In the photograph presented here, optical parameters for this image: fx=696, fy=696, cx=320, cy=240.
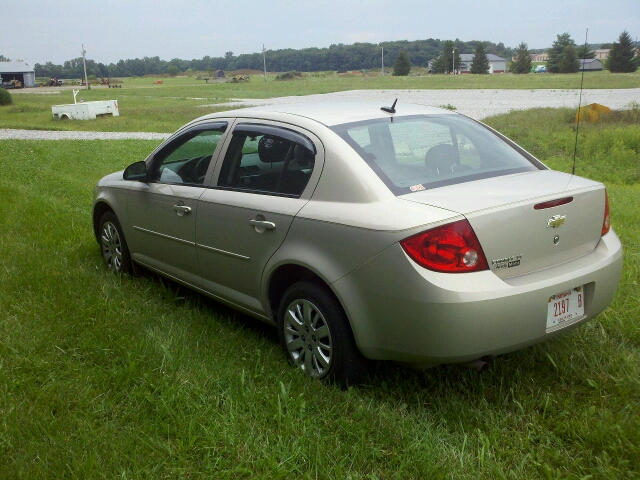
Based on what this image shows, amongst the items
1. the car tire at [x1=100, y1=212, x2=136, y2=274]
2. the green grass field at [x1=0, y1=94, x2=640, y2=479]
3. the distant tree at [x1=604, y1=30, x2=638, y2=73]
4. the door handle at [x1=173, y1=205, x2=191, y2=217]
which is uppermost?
the distant tree at [x1=604, y1=30, x2=638, y2=73]

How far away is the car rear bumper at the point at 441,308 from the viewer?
312 centimetres

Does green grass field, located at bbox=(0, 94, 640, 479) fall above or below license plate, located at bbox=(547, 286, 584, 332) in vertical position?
below

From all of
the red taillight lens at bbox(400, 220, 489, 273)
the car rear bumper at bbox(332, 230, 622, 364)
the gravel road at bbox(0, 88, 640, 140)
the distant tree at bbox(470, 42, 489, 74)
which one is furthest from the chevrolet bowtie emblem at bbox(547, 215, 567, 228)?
the distant tree at bbox(470, 42, 489, 74)

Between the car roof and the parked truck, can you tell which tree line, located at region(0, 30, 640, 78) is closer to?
the parked truck

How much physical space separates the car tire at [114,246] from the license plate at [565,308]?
12.1ft

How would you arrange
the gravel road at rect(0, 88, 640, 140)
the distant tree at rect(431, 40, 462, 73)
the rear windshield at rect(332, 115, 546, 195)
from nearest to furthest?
the rear windshield at rect(332, 115, 546, 195) → the gravel road at rect(0, 88, 640, 140) → the distant tree at rect(431, 40, 462, 73)

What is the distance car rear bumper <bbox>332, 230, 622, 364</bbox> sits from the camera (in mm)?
3123

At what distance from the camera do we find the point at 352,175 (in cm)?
361

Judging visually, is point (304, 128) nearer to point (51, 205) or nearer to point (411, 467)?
point (411, 467)

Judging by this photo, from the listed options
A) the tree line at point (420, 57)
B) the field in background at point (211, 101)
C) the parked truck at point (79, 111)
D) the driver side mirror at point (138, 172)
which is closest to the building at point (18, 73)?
the tree line at point (420, 57)

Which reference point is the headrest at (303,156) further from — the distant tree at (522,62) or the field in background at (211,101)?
the distant tree at (522,62)

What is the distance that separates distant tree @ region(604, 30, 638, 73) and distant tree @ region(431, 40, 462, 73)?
24925 millimetres

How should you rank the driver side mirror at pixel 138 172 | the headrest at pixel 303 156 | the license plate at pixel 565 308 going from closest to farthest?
the license plate at pixel 565 308, the headrest at pixel 303 156, the driver side mirror at pixel 138 172

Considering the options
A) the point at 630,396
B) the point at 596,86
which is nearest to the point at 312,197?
the point at 630,396
